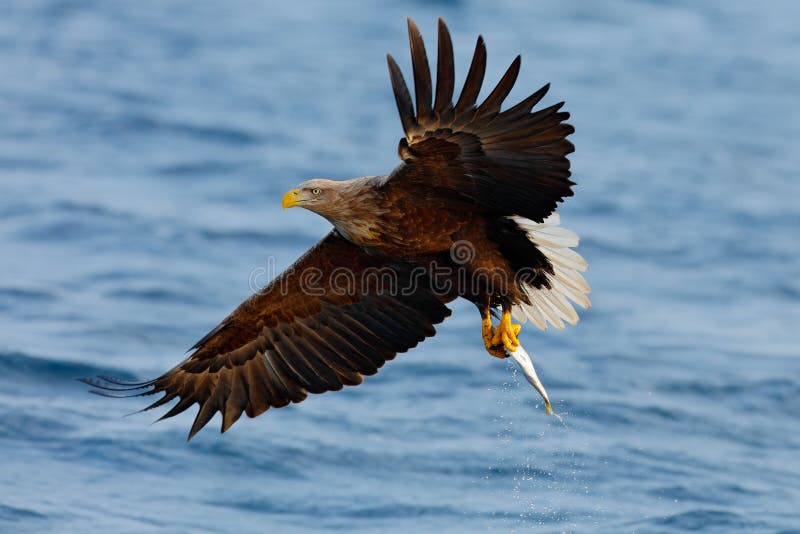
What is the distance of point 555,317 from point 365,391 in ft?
14.5

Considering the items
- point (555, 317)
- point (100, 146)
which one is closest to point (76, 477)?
point (555, 317)

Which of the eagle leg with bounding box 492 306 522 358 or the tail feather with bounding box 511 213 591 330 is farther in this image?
the eagle leg with bounding box 492 306 522 358

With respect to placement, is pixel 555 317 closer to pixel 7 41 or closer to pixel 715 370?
pixel 715 370

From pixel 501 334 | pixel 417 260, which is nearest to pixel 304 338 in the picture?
pixel 417 260

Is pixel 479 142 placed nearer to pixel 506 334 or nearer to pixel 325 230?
pixel 506 334

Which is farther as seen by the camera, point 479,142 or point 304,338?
point 304,338

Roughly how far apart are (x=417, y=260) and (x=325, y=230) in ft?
23.3

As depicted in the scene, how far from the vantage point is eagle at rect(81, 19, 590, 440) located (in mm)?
6402

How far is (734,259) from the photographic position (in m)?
14.6

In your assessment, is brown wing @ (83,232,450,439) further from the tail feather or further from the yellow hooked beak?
the yellow hooked beak

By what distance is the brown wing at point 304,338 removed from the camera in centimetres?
790

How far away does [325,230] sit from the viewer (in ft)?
47.3

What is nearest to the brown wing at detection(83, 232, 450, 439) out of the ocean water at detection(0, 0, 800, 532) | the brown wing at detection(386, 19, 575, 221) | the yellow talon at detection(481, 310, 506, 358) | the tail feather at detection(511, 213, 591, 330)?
the yellow talon at detection(481, 310, 506, 358)

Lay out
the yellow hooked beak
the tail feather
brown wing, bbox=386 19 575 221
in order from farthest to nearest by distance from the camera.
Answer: the tail feather
the yellow hooked beak
brown wing, bbox=386 19 575 221
